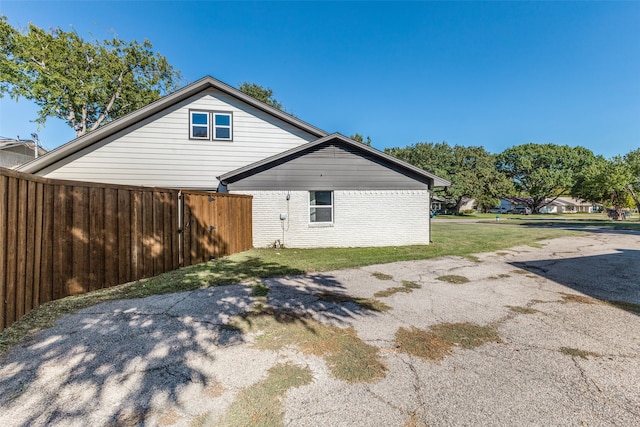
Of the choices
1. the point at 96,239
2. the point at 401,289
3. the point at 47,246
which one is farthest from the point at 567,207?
the point at 47,246

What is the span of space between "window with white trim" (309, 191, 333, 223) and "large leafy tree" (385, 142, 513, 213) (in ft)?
133

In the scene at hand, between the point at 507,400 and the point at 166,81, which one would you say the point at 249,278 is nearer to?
the point at 507,400

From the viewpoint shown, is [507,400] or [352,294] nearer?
[507,400]

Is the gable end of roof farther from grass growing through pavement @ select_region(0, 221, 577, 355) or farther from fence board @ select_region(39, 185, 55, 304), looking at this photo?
fence board @ select_region(39, 185, 55, 304)

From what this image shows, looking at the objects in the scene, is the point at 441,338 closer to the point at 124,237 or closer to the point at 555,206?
the point at 124,237

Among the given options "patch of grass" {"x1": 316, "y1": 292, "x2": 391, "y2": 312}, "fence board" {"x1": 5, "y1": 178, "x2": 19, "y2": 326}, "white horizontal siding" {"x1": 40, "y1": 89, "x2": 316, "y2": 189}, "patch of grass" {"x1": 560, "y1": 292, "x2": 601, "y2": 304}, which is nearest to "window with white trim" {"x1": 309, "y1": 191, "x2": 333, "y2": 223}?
"white horizontal siding" {"x1": 40, "y1": 89, "x2": 316, "y2": 189}

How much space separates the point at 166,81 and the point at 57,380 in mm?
26996

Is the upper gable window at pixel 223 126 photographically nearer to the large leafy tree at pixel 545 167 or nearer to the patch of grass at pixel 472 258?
the patch of grass at pixel 472 258

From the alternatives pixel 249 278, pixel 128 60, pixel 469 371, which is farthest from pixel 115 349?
pixel 128 60

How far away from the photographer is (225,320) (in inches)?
149

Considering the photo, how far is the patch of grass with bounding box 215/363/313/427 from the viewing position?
1.99 meters

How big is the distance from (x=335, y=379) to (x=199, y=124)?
38.0ft

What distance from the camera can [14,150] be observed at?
21.2m

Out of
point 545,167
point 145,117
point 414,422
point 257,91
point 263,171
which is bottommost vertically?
point 414,422
